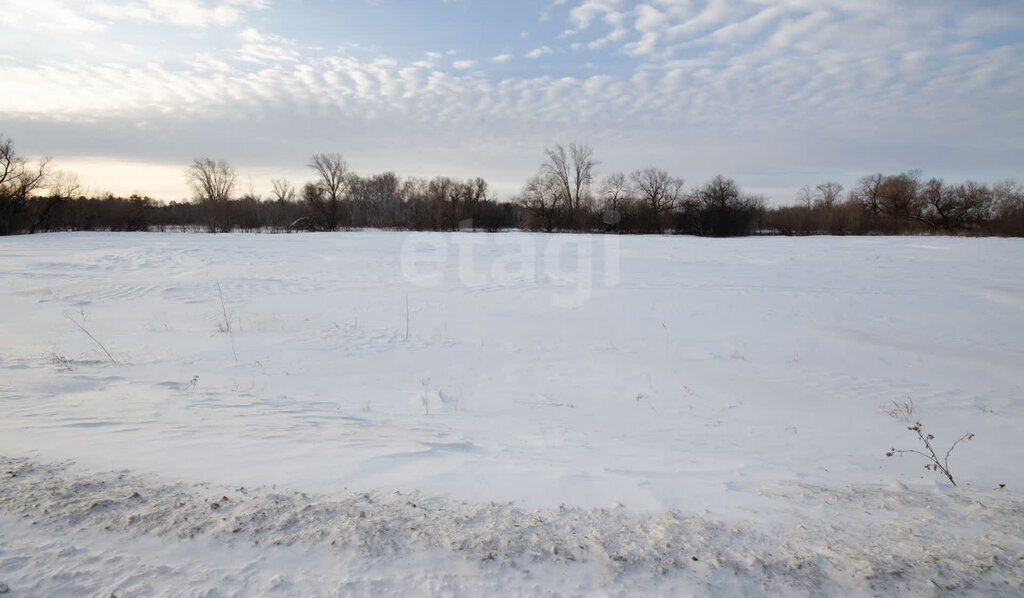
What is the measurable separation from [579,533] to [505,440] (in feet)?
7.52

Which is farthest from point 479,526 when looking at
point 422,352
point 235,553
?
point 422,352

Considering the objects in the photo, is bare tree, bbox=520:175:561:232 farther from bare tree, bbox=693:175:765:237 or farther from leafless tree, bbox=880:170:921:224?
leafless tree, bbox=880:170:921:224

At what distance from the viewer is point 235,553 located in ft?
7.78

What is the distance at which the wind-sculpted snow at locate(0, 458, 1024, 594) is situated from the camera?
91.7 inches

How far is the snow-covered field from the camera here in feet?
7.73

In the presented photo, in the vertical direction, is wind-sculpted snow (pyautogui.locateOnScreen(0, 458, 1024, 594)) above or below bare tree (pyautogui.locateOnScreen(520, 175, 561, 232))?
below

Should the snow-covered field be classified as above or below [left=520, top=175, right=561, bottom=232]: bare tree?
below

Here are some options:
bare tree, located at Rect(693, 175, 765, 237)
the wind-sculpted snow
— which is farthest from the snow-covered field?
bare tree, located at Rect(693, 175, 765, 237)

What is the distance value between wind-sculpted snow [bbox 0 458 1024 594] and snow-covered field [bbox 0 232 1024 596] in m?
0.02

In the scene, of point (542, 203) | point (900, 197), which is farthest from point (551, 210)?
point (900, 197)

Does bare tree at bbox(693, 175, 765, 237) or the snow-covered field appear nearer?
the snow-covered field

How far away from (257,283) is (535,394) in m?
12.2

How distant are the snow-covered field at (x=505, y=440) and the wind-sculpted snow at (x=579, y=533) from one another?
0.02 m

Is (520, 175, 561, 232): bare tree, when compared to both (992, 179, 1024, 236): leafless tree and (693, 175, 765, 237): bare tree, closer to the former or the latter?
(693, 175, 765, 237): bare tree
